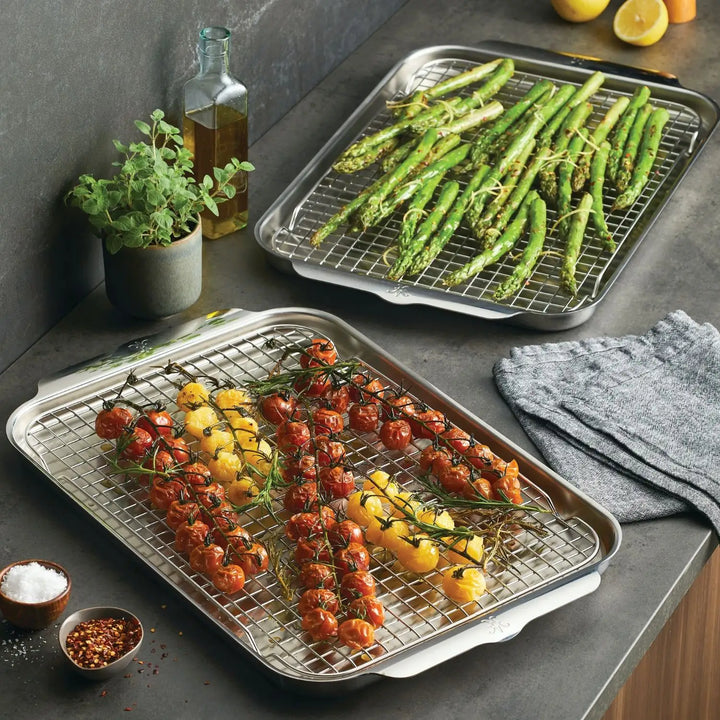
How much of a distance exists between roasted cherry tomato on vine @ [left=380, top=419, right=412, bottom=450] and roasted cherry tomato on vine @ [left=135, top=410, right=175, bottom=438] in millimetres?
323

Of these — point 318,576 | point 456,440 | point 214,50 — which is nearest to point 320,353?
point 456,440

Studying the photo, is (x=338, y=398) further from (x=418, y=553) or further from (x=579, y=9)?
(x=579, y=9)

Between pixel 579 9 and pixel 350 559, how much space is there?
204 centimetres

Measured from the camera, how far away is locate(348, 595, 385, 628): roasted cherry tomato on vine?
1556 millimetres

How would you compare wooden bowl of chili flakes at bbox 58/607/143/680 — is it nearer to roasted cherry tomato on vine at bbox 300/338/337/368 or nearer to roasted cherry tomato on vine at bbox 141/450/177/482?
roasted cherry tomato on vine at bbox 141/450/177/482

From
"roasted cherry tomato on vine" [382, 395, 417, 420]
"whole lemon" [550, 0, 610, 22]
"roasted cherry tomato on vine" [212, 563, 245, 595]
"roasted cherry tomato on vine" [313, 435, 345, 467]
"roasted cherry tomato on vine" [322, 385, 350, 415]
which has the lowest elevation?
"roasted cherry tomato on vine" [212, 563, 245, 595]

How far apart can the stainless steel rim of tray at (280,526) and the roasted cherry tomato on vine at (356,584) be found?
0.05 metres

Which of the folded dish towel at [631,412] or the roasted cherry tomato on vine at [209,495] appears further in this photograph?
the folded dish towel at [631,412]

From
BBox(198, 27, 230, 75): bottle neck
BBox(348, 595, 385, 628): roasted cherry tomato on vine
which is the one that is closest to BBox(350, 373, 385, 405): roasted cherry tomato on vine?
BBox(348, 595, 385, 628): roasted cherry tomato on vine

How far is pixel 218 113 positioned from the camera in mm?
2246

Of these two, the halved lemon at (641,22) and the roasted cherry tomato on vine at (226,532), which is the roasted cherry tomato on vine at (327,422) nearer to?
the roasted cherry tomato on vine at (226,532)

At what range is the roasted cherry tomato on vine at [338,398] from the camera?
76.2 inches

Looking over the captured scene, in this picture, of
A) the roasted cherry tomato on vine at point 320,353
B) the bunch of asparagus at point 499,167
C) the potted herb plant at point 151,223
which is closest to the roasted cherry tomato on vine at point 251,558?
the roasted cherry tomato on vine at point 320,353

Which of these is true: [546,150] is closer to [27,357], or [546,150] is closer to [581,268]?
[581,268]
